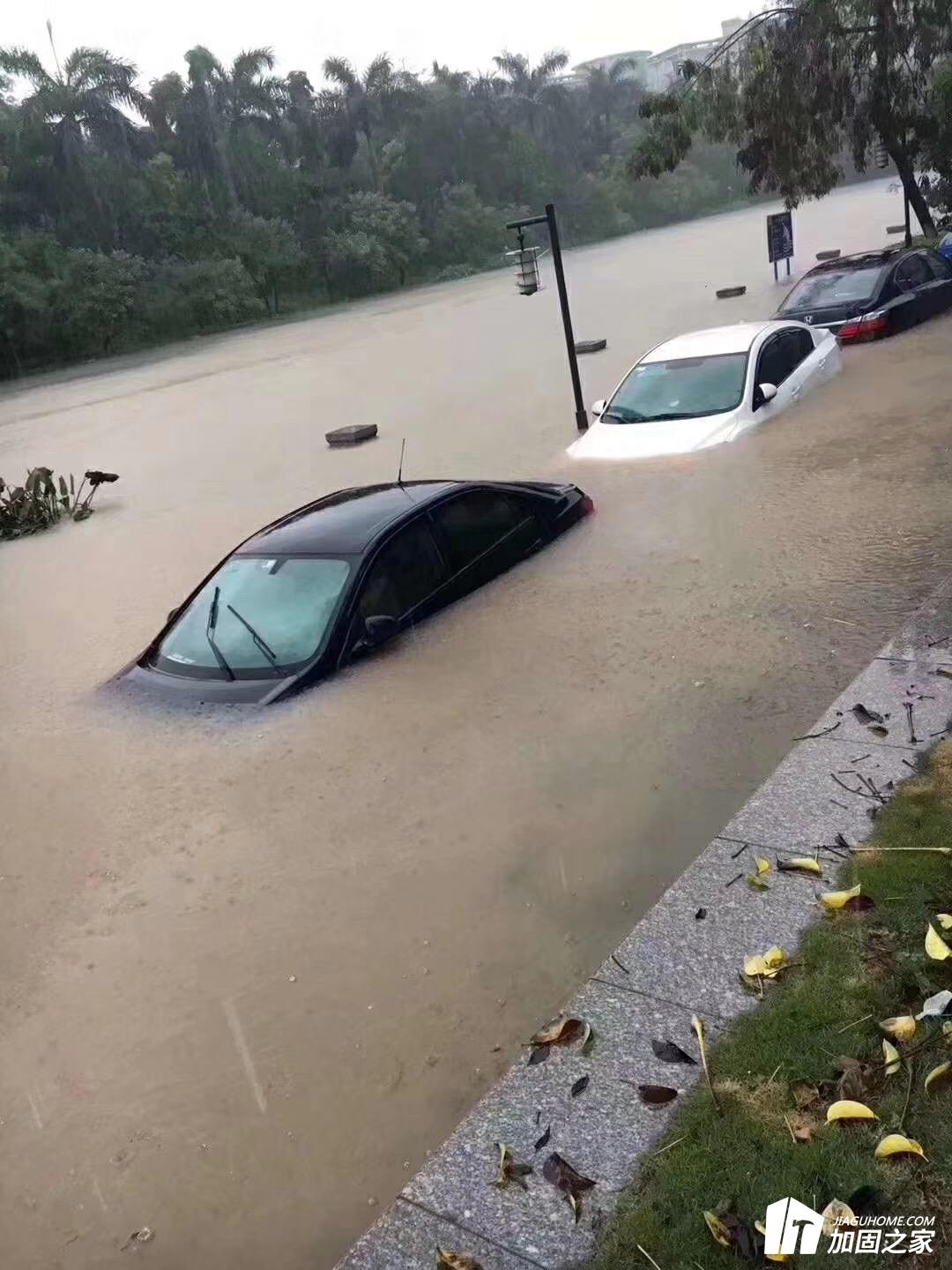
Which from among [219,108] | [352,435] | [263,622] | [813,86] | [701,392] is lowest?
[352,435]

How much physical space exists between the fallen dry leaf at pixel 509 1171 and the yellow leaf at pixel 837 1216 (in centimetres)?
73

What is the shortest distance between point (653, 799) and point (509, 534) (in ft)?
11.5

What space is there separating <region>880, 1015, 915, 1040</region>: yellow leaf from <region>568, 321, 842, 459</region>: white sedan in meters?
8.36

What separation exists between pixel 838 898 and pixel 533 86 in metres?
79.3

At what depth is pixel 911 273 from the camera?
669 inches

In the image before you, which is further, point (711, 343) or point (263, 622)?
point (711, 343)

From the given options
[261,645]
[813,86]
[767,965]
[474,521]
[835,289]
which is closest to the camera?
[767,965]

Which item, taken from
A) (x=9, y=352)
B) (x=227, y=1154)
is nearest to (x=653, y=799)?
(x=227, y=1154)

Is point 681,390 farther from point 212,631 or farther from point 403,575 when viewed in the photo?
point 212,631

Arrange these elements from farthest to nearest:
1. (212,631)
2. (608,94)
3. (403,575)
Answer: (608,94), (403,575), (212,631)

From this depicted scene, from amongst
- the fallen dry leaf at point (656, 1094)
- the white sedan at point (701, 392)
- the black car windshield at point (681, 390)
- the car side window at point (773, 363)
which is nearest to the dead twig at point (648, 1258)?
the fallen dry leaf at point (656, 1094)

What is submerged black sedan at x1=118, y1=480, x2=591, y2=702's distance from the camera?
7.03 meters

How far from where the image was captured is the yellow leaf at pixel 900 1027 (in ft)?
10.8

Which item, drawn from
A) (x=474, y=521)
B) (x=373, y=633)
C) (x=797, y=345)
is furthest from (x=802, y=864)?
(x=797, y=345)
